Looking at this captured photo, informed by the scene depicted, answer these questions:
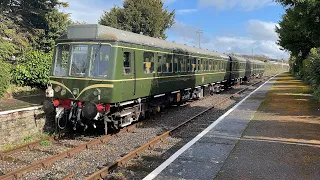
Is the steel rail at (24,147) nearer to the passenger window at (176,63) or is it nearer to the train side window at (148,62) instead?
the train side window at (148,62)

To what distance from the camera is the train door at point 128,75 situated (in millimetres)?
10047

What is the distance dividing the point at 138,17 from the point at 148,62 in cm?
3193

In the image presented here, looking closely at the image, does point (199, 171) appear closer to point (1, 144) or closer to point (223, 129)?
point (223, 129)

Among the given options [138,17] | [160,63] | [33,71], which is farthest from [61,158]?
[138,17]

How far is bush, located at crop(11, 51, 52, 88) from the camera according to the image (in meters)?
14.7

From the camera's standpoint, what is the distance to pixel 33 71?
14805 mm

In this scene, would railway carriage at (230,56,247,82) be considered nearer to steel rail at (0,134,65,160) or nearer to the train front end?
the train front end

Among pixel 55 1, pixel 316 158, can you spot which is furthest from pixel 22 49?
pixel 316 158

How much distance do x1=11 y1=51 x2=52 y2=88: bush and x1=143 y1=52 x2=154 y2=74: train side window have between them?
563 cm

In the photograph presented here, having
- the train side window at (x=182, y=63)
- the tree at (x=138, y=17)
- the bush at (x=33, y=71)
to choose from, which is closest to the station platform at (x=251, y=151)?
the train side window at (x=182, y=63)

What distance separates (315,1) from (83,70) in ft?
33.5

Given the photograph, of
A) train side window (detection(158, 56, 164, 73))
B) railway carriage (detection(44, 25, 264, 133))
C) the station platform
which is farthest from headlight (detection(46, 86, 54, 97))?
train side window (detection(158, 56, 164, 73))

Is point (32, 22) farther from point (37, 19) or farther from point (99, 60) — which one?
point (99, 60)

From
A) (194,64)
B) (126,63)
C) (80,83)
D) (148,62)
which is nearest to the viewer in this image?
(80,83)
